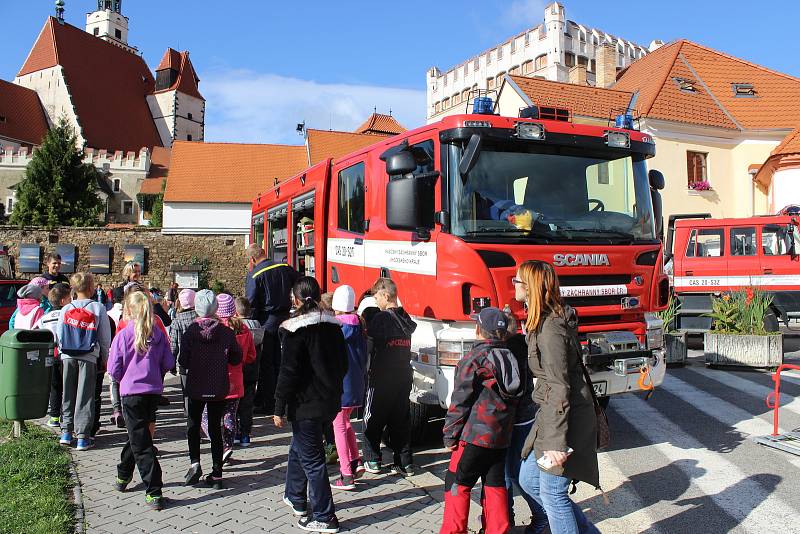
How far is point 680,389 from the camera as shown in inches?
386

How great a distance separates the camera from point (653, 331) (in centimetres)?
654

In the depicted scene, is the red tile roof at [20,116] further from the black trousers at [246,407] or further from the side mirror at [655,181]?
the side mirror at [655,181]

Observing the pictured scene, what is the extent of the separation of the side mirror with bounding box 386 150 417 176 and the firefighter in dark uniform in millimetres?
2524

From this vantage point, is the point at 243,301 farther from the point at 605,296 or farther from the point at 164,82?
the point at 164,82

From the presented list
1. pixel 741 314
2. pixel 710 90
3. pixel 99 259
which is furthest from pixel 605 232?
pixel 99 259

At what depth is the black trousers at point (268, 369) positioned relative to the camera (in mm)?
7953

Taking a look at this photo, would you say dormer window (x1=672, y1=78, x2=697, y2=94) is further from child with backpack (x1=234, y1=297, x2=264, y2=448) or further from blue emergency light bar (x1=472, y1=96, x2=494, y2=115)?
child with backpack (x1=234, y1=297, x2=264, y2=448)

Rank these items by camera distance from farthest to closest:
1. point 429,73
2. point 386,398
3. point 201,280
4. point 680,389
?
point 429,73 → point 201,280 → point 680,389 → point 386,398

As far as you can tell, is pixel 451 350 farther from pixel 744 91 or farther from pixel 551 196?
pixel 744 91

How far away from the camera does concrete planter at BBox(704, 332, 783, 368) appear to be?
11188 millimetres

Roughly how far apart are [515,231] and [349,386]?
77.6 inches

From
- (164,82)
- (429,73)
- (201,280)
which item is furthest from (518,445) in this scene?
(164,82)

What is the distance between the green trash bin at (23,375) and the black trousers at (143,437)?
2.11m

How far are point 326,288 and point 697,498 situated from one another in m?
4.78
